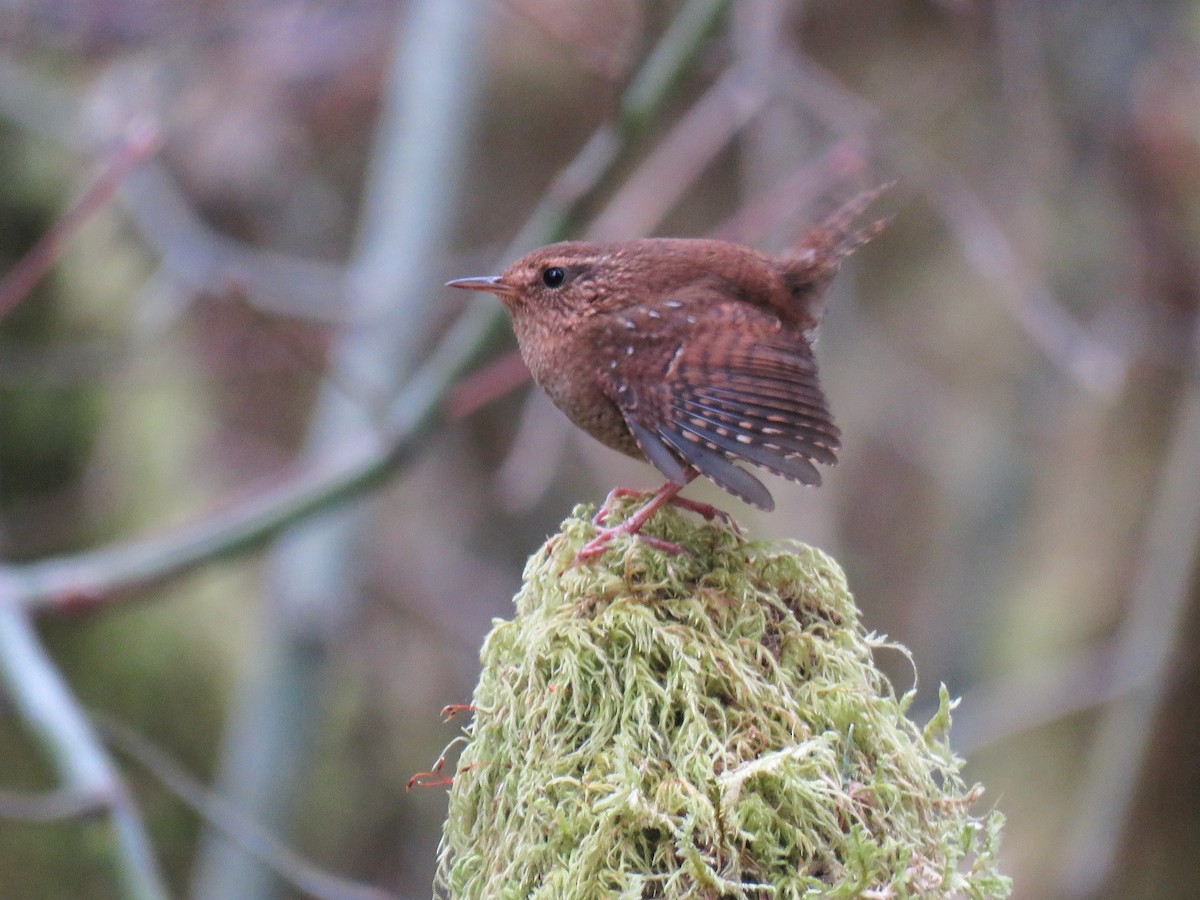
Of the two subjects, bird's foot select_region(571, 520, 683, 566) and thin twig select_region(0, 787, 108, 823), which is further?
thin twig select_region(0, 787, 108, 823)

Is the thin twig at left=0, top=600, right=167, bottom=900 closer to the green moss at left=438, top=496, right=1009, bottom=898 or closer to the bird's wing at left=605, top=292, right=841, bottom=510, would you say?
the green moss at left=438, top=496, right=1009, bottom=898

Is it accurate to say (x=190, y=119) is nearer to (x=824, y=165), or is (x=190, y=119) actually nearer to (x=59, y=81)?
(x=59, y=81)

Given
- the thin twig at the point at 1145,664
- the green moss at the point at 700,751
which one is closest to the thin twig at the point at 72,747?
the green moss at the point at 700,751

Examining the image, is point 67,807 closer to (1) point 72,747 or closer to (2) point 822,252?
(1) point 72,747

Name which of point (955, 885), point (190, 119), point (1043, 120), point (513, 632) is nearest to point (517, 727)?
point (513, 632)

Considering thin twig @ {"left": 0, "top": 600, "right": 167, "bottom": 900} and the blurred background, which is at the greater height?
the blurred background

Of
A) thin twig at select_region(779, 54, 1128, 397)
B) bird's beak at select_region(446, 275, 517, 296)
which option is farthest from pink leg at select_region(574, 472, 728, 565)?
thin twig at select_region(779, 54, 1128, 397)

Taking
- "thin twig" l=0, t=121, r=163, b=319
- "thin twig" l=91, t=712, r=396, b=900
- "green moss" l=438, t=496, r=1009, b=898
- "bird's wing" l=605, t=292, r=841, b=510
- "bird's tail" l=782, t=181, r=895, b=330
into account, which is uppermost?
"thin twig" l=0, t=121, r=163, b=319
